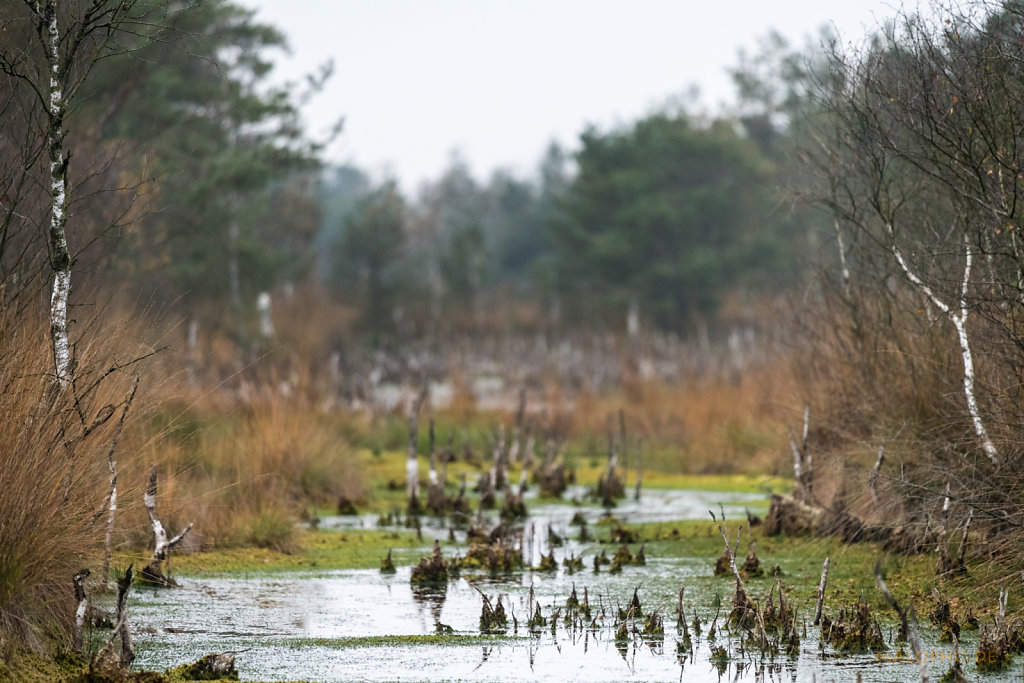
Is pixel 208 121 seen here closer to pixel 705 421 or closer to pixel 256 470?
pixel 705 421

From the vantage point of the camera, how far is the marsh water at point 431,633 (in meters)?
6.71

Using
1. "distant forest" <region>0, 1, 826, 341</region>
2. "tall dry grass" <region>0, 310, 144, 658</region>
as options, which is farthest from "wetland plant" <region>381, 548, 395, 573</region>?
"distant forest" <region>0, 1, 826, 341</region>

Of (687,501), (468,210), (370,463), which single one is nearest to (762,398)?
(687,501)

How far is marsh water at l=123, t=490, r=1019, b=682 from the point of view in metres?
6.71

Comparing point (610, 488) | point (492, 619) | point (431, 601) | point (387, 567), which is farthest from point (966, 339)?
point (610, 488)

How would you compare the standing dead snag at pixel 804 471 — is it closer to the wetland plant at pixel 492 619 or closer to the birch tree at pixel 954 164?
the birch tree at pixel 954 164

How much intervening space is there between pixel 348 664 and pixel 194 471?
18.9 ft

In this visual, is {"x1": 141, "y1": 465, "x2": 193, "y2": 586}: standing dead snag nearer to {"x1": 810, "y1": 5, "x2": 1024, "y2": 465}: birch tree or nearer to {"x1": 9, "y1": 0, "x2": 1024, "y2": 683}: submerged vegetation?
{"x1": 9, "y1": 0, "x2": 1024, "y2": 683}: submerged vegetation

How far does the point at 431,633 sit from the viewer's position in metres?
7.75

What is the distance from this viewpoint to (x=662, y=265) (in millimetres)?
42625

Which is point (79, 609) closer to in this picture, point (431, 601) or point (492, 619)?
point (492, 619)

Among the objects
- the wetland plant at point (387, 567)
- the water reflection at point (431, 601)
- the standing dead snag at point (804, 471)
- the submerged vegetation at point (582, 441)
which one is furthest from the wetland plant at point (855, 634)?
the wetland plant at point (387, 567)

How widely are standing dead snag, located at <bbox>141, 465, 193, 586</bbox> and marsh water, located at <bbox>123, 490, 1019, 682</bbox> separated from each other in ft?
0.36

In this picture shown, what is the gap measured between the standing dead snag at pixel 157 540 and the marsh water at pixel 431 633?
0.11m
